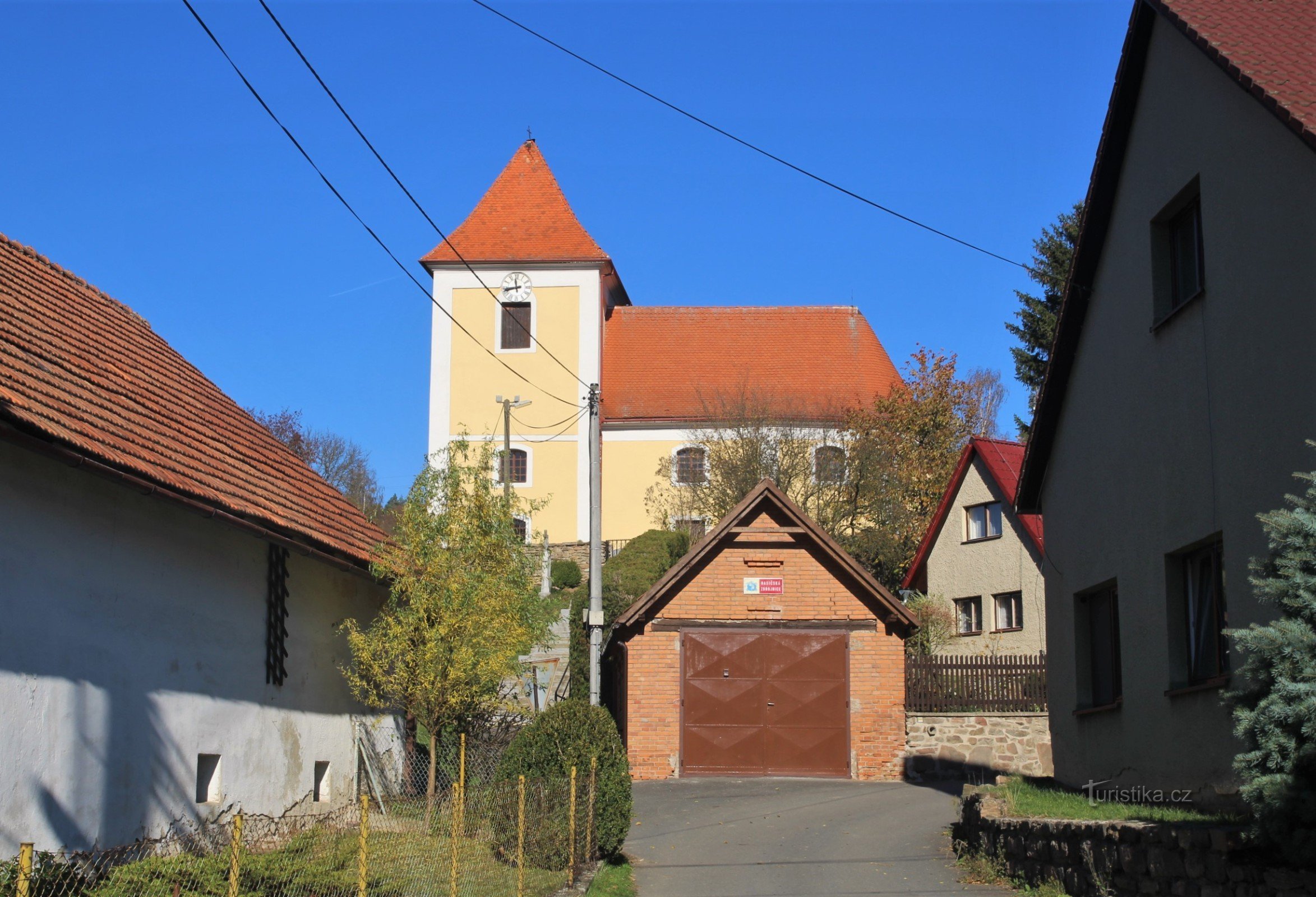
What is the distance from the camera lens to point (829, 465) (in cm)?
3800

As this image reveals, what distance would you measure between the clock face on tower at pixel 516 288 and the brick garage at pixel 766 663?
22438mm

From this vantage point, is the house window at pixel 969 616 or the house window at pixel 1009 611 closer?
the house window at pixel 1009 611

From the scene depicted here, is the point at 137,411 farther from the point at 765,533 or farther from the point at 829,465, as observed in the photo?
the point at 829,465

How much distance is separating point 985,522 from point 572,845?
69.7ft

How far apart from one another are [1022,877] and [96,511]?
28.1ft

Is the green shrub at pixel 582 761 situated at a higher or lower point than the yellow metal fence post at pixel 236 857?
lower

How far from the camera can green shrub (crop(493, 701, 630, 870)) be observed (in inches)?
502

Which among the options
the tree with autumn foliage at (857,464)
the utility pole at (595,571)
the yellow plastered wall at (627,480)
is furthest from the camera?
the yellow plastered wall at (627,480)

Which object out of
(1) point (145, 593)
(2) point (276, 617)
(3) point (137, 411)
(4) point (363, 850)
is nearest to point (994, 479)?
(2) point (276, 617)

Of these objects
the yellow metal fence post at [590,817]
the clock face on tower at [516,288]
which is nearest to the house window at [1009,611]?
the yellow metal fence post at [590,817]

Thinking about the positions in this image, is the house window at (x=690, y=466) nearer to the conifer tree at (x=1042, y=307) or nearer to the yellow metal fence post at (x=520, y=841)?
the conifer tree at (x=1042, y=307)

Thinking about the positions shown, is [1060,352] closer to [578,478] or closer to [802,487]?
[802,487]

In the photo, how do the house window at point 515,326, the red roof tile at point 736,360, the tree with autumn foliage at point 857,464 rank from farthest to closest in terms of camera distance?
the red roof tile at point 736,360
the house window at point 515,326
the tree with autumn foliage at point 857,464

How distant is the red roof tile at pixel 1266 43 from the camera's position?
9.12 meters
